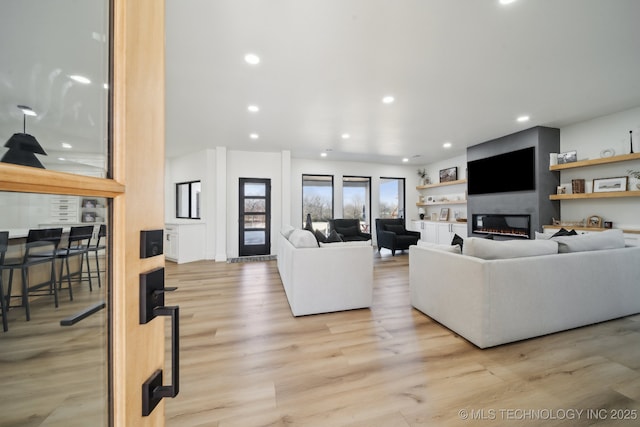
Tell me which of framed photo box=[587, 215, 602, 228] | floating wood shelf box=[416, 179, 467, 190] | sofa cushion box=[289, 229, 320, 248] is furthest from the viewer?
floating wood shelf box=[416, 179, 467, 190]

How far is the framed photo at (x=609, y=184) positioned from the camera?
3711mm

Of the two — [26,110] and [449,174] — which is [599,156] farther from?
[26,110]

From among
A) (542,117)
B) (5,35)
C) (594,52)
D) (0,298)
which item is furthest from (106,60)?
A: (542,117)

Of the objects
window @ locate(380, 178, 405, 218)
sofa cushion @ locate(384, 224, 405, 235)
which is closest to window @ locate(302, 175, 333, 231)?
sofa cushion @ locate(384, 224, 405, 235)

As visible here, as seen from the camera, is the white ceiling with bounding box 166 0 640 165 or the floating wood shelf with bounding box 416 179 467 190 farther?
the floating wood shelf with bounding box 416 179 467 190

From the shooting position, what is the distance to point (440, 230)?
680 centimetres

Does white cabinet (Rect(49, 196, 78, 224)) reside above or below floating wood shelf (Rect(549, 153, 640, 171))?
below

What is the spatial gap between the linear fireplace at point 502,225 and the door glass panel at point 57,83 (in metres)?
5.98

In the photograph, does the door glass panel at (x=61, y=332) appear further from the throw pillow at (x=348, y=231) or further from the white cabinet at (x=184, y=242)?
the throw pillow at (x=348, y=231)

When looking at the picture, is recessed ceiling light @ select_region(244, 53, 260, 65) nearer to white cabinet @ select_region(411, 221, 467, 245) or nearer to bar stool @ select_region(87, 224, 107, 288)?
bar stool @ select_region(87, 224, 107, 288)

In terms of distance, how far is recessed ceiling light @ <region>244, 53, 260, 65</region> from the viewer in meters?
2.38

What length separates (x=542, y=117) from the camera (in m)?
3.99

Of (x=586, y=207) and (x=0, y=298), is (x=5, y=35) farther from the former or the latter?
(x=586, y=207)

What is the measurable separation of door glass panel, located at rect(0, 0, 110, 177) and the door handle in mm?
A: 226
